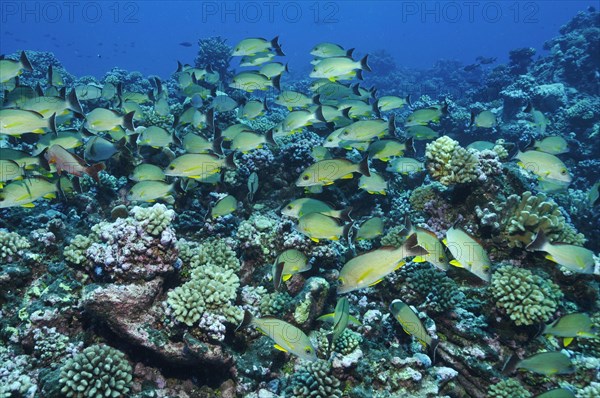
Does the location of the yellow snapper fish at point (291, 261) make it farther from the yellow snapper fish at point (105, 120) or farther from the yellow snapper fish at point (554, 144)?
the yellow snapper fish at point (554, 144)

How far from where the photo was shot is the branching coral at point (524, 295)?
14.2 ft

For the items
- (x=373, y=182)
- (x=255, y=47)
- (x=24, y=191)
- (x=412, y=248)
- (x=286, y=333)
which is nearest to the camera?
(x=412, y=248)

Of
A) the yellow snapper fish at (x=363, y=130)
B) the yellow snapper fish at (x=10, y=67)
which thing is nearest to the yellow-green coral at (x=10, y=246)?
the yellow snapper fish at (x=10, y=67)

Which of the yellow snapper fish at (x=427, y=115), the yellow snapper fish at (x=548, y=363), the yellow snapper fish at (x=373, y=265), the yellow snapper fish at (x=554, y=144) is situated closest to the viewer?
the yellow snapper fish at (x=373, y=265)

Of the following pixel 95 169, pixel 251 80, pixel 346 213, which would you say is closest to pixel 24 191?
pixel 95 169

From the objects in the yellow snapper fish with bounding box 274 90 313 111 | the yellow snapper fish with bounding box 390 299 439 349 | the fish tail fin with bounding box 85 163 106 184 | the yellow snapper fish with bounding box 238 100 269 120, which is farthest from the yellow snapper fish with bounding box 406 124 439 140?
the fish tail fin with bounding box 85 163 106 184

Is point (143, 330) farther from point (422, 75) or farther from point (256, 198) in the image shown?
point (422, 75)

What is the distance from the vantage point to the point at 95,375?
3.56 metres

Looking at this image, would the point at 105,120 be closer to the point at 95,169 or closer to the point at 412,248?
the point at 95,169

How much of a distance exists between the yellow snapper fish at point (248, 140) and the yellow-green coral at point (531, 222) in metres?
3.95

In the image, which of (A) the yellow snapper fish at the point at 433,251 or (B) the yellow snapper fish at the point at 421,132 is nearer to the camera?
(A) the yellow snapper fish at the point at 433,251

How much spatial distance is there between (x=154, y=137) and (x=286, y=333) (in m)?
4.52

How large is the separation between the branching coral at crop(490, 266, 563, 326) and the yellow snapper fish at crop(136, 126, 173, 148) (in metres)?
5.78

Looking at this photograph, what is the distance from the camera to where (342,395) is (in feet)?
13.1
